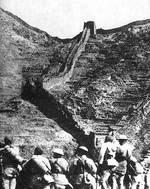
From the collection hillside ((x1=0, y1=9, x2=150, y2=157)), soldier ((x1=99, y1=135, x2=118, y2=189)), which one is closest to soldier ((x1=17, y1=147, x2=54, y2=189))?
soldier ((x1=99, y1=135, x2=118, y2=189))

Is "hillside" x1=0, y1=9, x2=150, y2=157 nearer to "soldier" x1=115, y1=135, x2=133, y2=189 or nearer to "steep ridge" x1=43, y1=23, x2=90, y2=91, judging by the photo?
"steep ridge" x1=43, y1=23, x2=90, y2=91

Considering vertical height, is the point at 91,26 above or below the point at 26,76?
above

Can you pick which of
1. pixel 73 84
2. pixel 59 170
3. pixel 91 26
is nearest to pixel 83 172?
pixel 59 170

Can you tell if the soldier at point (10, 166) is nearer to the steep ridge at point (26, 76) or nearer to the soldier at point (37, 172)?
the soldier at point (37, 172)

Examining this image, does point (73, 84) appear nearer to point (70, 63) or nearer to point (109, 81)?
point (109, 81)

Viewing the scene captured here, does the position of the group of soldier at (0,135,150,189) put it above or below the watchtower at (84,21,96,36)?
below

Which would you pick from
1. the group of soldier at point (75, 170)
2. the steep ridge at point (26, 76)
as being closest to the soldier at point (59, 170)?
the group of soldier at point (75, 170)
